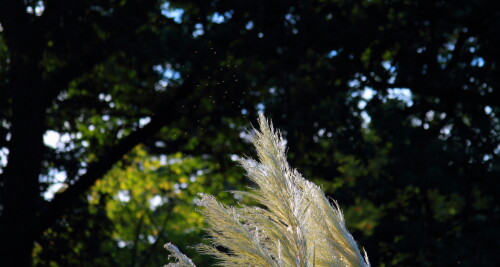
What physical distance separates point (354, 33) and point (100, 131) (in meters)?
6.21

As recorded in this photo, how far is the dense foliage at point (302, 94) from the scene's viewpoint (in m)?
9.48

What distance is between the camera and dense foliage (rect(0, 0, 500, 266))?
9.48 meters

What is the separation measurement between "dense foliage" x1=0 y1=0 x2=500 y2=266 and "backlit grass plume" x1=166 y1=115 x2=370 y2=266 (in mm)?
6725

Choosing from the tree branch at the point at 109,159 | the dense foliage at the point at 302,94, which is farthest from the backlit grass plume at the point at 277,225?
the tree branch at the point at 109,159

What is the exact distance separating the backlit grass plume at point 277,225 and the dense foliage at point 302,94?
22.1 ft

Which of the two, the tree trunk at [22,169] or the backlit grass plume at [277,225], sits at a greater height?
the tree trunk at [22,169]

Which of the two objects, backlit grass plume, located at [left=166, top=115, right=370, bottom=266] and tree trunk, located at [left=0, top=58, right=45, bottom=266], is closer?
backlit grass plume, located at [left=166, top=115, right=370, bottom=266]

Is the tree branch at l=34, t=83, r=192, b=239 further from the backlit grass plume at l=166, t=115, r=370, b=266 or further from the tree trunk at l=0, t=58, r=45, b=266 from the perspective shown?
the backlit grass plume at l=166, t=115, r=370, b=266

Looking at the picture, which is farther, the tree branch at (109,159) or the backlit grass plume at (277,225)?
the tree branch at (109,159)

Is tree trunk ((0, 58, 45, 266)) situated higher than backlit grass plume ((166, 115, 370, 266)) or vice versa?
tree trunk ((0, 58, 45, 266))

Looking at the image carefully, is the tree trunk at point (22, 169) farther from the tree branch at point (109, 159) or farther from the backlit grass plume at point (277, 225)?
the backlit grass plume at point (277, 225)

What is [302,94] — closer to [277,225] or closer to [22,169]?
[22,169]

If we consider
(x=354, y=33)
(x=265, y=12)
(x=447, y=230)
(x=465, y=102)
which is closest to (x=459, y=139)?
(x=465, y=102)

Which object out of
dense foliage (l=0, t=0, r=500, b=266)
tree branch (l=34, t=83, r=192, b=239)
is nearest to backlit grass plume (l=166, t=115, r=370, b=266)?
dense foliage (l=0, t=0, r=500, b=266)
